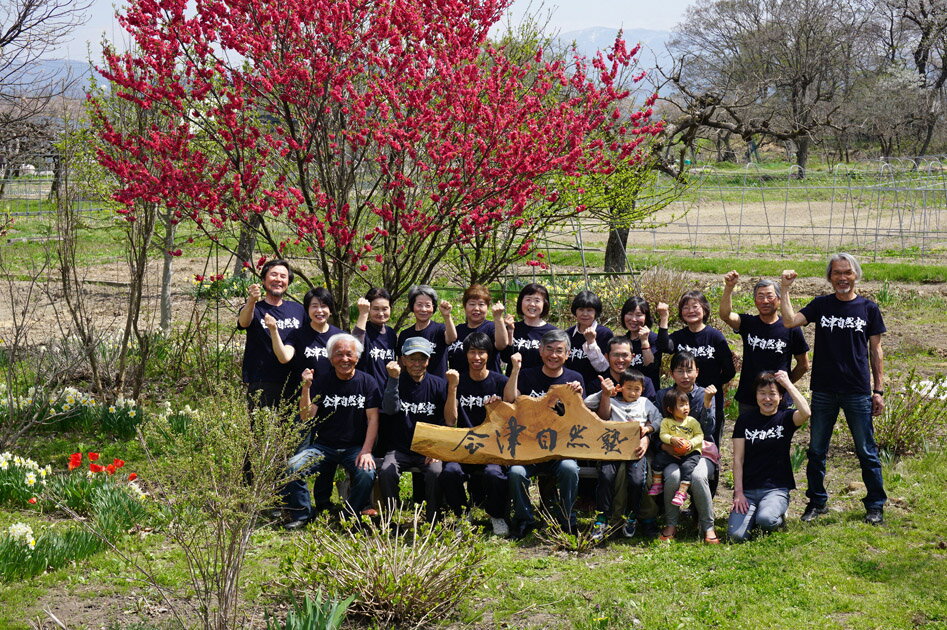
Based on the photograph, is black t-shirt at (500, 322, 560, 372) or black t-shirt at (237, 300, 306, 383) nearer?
black t-shirt at (237, 300, 306, 383)

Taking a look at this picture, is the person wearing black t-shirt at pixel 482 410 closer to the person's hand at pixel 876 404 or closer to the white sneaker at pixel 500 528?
Result: the white sneaker at pixel 500 528

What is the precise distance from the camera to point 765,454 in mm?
5895

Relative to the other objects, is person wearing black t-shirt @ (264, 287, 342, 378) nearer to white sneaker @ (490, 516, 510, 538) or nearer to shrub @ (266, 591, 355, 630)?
white sneaker @ (490, 516, 510, 538)

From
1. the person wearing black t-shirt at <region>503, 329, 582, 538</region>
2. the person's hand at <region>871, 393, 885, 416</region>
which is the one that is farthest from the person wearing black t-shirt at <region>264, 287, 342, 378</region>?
the person's hand at <region>871, 393, 885, 416</region>

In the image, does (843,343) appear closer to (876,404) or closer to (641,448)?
(876,404)

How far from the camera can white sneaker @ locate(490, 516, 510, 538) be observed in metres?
5.84

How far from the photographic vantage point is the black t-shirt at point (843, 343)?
19.3 ft

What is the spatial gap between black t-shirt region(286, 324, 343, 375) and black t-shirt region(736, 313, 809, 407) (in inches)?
114

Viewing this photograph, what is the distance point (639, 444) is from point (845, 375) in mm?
1404

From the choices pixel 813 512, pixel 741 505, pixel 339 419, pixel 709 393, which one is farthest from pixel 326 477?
pixel 813 512

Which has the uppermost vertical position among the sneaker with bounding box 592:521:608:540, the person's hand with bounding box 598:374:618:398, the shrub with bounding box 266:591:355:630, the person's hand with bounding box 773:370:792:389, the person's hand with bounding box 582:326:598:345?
the person's hand with bounding box 582:326:598:345

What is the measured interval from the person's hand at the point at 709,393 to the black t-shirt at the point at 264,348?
284 centimetres

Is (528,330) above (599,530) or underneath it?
above

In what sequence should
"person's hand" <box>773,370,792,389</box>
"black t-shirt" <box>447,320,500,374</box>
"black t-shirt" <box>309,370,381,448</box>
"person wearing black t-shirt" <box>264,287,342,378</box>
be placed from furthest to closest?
"black t-shirt" <box>447,320,500,374</box> → "person wearing black t-shirt" <box>264,287,342,378</box> → "black t-shirt" <box>309,370,381,448</box> → "person's hand" <box>773,370,792,389</box>
